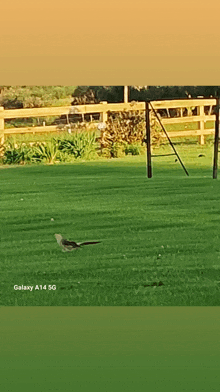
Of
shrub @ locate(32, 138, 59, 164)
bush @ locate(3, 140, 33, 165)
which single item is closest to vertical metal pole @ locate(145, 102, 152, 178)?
shrub @ locate(32, 138, 59, 164)

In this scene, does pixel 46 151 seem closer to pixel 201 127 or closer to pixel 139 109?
pixel 139 109

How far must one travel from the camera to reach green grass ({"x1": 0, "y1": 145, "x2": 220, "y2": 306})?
20.7 feet

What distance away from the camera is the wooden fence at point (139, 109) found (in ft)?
24.0

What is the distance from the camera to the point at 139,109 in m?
7.50

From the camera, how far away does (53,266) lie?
6.47 metres

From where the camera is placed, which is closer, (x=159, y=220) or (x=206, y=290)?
(x=206, y=290)

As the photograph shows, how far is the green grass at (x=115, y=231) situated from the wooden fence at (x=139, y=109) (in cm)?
24

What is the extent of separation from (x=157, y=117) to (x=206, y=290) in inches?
73.7

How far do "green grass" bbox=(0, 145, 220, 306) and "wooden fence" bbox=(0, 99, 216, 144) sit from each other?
0.24 m

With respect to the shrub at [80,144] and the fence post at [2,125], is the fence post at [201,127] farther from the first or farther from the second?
the fence post at [2,125]

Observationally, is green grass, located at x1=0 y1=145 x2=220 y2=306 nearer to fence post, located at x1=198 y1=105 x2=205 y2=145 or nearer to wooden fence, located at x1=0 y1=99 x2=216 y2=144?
fence post, located at x1=198 y1=105 x2=205 y2=145

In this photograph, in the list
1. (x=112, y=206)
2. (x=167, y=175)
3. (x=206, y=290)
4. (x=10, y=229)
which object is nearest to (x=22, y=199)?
(x=10, y=229)

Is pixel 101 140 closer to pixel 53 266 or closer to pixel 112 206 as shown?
pixel 112 206

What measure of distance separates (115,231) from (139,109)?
53.0 inches
